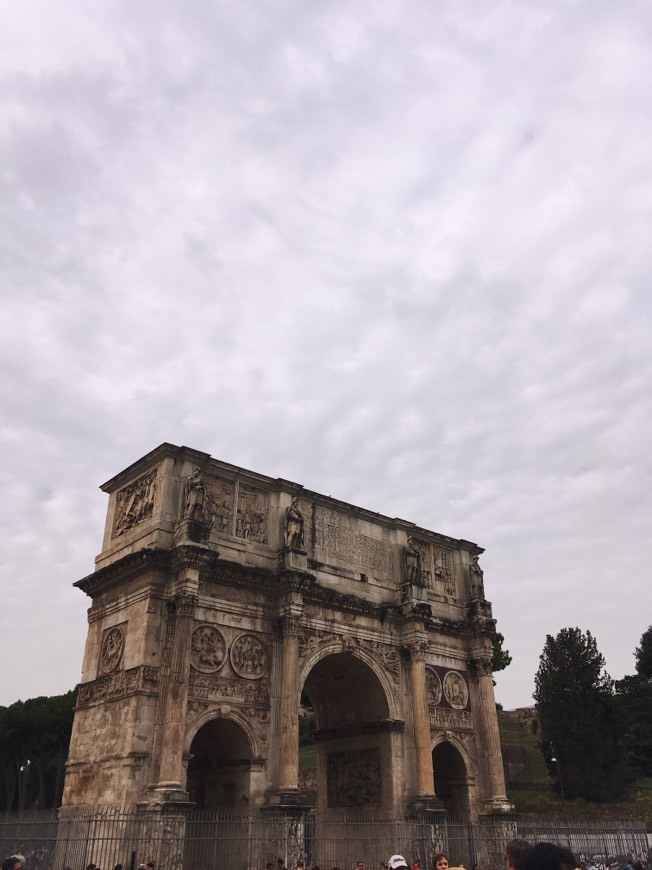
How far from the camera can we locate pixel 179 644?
1889 centimetres

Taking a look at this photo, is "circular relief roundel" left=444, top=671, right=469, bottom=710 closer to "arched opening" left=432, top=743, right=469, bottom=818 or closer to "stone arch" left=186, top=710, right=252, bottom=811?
"arched opening" left=432, top=743, right=469, bottom=818

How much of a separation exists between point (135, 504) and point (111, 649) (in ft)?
13.5

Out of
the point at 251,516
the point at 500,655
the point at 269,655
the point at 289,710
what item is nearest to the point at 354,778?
the point at 289,710

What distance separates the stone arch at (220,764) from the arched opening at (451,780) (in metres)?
7.86

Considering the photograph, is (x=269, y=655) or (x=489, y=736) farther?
(x=489, y=736)

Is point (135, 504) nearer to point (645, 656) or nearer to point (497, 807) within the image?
point (497, 807)

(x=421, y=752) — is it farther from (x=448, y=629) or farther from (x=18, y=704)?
(x=18, y=704)

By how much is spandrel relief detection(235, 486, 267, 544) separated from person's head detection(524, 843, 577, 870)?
18700 millimetres

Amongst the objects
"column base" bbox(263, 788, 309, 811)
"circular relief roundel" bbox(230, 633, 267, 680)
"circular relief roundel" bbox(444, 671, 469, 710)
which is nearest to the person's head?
"column base" bbox(263, 788, 309, 811)

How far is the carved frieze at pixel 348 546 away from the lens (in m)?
23.8

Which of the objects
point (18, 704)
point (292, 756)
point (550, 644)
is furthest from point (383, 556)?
point (18, 704)

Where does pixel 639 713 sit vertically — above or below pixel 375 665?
above

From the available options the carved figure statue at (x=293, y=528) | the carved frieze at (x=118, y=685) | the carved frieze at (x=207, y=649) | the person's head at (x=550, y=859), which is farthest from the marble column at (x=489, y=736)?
the person's head at (x=550, y=859)

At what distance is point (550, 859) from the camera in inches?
136
